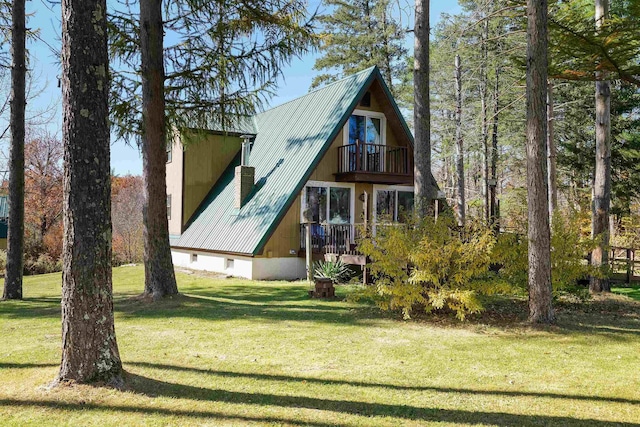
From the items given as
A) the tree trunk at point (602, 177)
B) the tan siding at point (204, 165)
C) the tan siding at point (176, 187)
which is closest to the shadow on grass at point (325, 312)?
the tree trunk at point (602, 177)

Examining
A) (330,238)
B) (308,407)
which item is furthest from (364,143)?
(308,407)

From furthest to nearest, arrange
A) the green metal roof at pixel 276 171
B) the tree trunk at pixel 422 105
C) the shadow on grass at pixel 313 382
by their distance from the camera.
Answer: the green metal roof at pixel 276 171 < the tree trunk at pixel 422 105 < the shadow on grass at pixel 313 382

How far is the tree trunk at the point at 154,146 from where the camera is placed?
384 inches

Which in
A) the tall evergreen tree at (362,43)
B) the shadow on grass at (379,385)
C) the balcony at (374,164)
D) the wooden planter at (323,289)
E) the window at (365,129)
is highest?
the tall evergreen tree at (362,43)

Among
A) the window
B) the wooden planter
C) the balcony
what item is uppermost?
the window

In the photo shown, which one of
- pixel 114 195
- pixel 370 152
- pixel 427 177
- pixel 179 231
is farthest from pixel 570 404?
pixel 114 195

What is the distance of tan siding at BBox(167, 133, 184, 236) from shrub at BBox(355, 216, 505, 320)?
1216cm

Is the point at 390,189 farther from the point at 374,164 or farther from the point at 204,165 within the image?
the point at 204,165

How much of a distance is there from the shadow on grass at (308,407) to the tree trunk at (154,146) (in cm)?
549

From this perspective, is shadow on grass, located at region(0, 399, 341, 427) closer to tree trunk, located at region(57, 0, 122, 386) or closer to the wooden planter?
tree trunk, located at region(57, 0, 122, 386)

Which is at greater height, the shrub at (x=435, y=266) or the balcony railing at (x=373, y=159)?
the balcony railing at (x=373, y=159)

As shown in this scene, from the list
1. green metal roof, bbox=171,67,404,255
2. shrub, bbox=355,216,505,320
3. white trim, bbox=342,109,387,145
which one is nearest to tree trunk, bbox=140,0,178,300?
shrub, bbox=355,216,505,320

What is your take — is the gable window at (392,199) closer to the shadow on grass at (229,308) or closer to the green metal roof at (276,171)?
the green metal roof at (276,171)

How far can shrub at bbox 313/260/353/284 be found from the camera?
13258 mm
